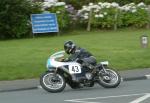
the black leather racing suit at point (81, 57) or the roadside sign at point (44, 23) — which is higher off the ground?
the black leather racing suit at point (81, 57)

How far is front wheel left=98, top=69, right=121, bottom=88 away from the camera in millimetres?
14859

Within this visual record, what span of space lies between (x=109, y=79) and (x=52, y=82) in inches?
53.6

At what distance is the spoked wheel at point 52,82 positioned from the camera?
48.0ft

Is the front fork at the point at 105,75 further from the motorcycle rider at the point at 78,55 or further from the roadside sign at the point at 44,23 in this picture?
the roadside sign at the point at 44,23

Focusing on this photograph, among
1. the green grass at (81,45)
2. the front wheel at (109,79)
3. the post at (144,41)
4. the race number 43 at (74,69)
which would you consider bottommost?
the green grass at (81,45)

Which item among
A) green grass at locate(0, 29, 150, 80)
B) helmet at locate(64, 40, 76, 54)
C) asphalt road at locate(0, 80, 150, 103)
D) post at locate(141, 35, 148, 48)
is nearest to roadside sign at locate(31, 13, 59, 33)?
green grass at locate(0, 29, 150, 80)

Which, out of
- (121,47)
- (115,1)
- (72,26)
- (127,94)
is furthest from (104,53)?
(115,1)

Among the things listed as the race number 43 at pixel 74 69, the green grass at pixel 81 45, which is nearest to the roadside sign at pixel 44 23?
the green grass at pixel 81 45

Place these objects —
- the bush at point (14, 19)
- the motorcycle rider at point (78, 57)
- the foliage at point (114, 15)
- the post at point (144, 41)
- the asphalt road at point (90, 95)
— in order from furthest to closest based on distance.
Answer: the foliage at point (114, 15)
the bush at point (14, 19)
the post at point (144, 41)
the motorcycle rider at point (78, 57)
the asphalt road at point (90, 95)

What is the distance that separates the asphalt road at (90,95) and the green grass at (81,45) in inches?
102

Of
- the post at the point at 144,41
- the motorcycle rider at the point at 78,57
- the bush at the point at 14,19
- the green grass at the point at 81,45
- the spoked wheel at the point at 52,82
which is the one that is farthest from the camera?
the bush at the point at 14,19

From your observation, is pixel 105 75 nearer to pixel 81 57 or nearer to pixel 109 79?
pixel 109 79

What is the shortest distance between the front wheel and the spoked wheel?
0.92 metres

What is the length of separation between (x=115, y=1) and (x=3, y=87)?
56.5 feet
